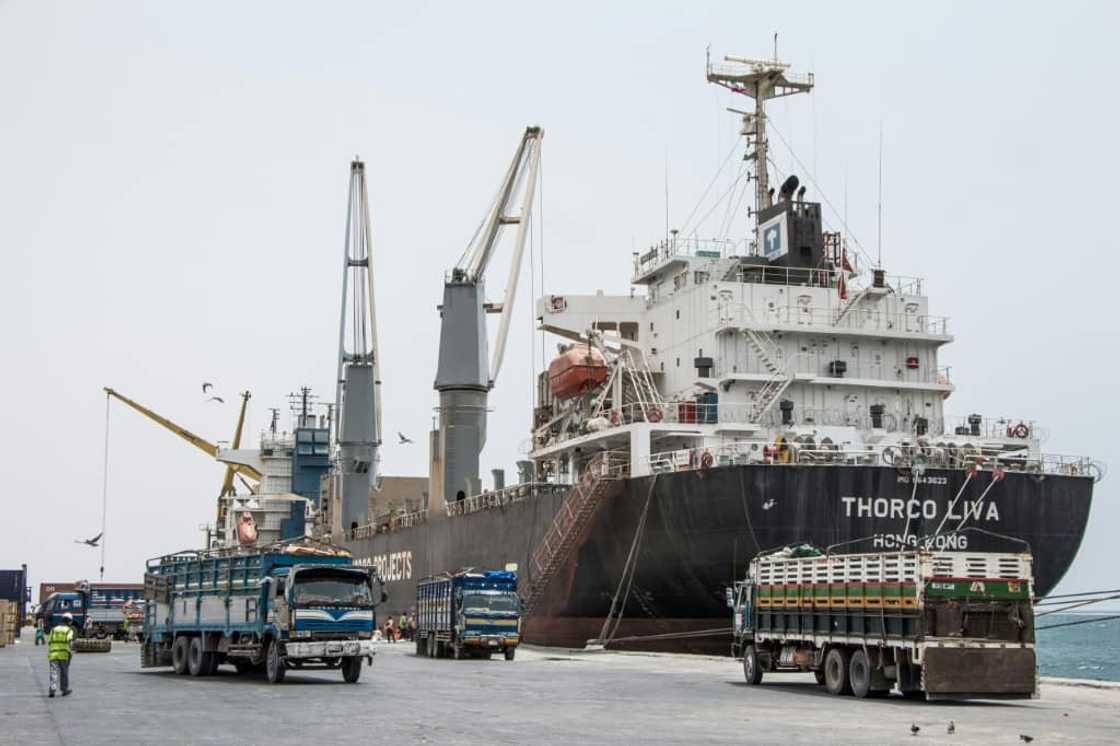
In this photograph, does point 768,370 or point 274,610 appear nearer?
point 274,610

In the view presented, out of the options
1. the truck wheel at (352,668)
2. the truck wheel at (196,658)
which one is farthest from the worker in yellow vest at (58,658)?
the truck wheel at (196,658)

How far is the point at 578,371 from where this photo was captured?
42.3 meters

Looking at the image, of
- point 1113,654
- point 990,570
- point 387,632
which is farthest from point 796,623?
point 1113,654

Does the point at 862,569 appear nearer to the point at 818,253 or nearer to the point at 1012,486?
the point at 1012,486

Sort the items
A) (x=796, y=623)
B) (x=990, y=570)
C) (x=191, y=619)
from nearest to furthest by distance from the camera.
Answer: (x=990, y=570), (x=796, y=623), (x=191, y=619)

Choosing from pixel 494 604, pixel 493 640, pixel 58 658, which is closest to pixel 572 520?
pixel 494 604

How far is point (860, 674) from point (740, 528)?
34.8ft

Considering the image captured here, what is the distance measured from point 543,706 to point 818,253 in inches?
940

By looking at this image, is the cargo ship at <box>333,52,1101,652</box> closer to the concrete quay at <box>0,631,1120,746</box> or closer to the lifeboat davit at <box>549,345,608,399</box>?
the lifeboat davit at <box>549,345,608,399</box>

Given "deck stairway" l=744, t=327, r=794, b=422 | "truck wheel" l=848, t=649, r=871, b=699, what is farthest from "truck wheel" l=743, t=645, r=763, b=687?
"deck stairway" l=744, t=327, r=794, b=422

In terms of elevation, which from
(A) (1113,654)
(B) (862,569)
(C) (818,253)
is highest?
(C) (818,253)

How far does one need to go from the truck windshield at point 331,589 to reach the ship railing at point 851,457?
394 inches

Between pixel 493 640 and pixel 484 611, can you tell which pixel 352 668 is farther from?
pixel 493 640

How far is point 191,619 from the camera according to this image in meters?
29.3
